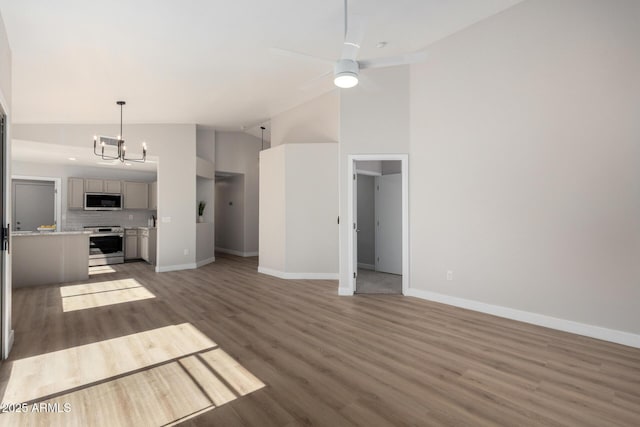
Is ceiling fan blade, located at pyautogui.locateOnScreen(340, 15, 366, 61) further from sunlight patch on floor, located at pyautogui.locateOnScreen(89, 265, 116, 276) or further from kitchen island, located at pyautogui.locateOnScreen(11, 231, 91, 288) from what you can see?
sunlight patch on floor, located at pyautogui.locateOnScreen(89, 265, 116, 276)

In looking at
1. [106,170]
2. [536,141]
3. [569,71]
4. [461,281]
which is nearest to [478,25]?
[569,71]

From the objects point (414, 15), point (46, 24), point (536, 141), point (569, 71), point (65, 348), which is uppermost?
point (414, 15)

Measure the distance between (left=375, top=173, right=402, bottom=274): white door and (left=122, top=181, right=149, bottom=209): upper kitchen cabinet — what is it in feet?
22.5

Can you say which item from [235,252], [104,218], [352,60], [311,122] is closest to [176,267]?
[235,252]

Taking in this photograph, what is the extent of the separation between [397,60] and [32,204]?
33.7ft

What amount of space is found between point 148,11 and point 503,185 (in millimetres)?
4453

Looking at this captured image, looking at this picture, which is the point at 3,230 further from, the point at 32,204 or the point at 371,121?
the point at 32,204

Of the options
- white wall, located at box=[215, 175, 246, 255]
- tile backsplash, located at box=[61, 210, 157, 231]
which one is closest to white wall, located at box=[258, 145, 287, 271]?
white wall, located at box=[215, 175, 246, 255]

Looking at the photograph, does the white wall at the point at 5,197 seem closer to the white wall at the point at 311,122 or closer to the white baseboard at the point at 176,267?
the white baseboard at the point at 176,267

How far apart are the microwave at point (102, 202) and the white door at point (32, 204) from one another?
0.87 meters

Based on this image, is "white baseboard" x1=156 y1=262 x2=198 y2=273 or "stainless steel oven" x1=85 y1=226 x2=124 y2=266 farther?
"stainless steel oven" x1=85 y1=226 x2=124 y2=266

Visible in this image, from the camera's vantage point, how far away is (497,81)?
404cm

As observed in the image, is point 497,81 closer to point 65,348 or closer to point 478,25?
point 478,25

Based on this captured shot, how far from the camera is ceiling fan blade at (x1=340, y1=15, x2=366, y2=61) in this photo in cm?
261
